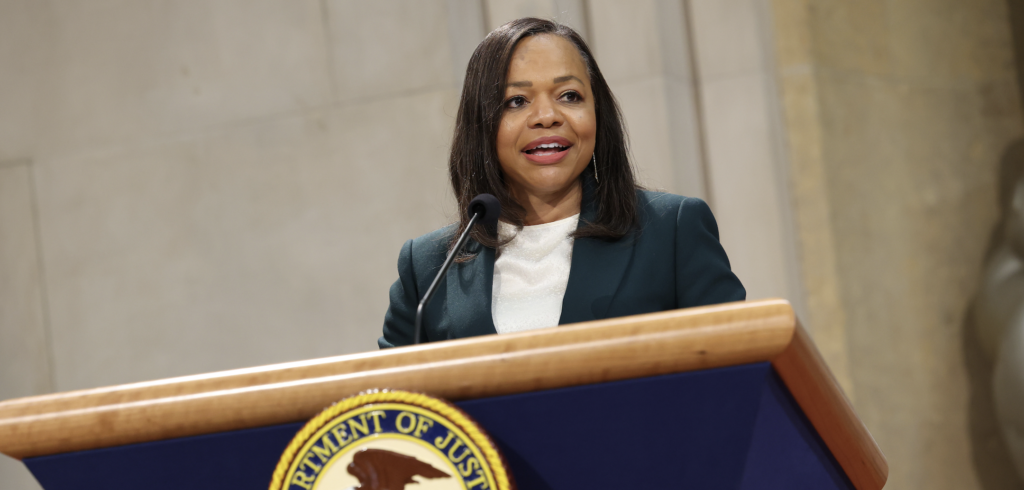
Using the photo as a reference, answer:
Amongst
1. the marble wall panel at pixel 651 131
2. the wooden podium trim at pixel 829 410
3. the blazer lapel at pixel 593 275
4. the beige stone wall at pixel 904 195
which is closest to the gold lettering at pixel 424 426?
the wooden podium trim at pixel 829 410

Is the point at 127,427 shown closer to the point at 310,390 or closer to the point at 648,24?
the point at 310,390

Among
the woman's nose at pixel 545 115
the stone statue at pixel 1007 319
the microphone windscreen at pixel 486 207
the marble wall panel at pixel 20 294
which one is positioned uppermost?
the woman's nose at pixel 545 115

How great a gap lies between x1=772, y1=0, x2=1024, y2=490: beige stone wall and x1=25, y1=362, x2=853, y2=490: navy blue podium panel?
2.46 meters

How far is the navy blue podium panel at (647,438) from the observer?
88 cm

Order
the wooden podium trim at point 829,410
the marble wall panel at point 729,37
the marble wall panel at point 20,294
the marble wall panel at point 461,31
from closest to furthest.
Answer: the wooden podium trim at point 829,410
the marble wall panel at point 729,37
the marble wall panel at point 461,31
the marble wall panel at point 20,294

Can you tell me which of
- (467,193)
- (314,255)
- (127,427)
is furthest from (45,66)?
(127,427)

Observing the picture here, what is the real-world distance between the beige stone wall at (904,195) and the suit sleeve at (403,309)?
1.85 meters

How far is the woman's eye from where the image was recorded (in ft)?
5.99

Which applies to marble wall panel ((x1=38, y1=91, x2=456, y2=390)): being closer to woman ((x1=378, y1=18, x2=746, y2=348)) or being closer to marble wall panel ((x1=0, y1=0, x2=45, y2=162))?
marble wall panel ((x1=0, y1=0, x2=45, y2=162))

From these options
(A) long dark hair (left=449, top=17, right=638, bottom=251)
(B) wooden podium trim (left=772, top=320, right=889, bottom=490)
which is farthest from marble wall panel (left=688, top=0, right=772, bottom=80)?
(B) wooden podium trim (left=772, top=320, right=889, bottom=490)

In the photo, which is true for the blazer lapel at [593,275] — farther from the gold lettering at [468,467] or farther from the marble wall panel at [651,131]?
the marble wall panel at [651,131]

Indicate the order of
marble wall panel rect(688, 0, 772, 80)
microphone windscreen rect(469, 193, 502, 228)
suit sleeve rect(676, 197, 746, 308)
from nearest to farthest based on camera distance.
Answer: microphone windscreen rect(469, 193, 502, 228)
suit sleeve rect(676, 197, 746, 308)
marble wall panel rect(688, 0, 772, 80)

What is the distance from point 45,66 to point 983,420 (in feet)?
12.2

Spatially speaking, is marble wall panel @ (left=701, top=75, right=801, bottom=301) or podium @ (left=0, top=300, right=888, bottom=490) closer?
podium @ (left=0, top=300, right=888, bottom=490)
